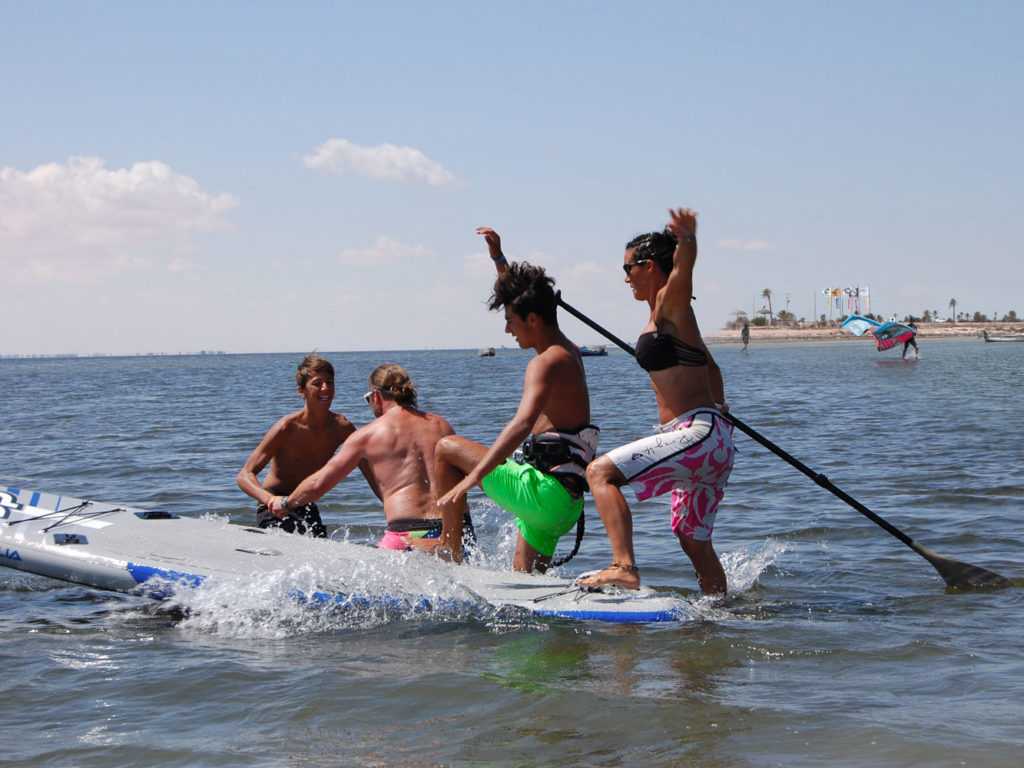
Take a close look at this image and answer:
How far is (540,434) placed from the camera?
6438 mm

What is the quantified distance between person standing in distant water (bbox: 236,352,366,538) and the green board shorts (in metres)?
2.35

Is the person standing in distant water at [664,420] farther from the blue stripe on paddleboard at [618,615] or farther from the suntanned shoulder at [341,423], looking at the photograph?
the suntanned shoulder at [341,423]

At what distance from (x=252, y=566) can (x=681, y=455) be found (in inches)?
114

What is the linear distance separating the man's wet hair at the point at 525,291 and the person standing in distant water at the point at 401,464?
3.70ft

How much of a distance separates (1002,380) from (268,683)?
133 feet

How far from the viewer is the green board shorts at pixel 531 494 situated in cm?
638

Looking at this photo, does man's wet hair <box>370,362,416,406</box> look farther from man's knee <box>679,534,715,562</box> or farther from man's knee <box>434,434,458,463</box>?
man's knee <box>679,534,715,562</box>

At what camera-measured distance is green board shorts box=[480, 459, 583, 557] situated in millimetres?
6375

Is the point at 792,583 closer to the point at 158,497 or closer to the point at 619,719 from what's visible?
the point at 619,719

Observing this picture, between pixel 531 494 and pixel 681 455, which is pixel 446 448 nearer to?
pixel 531 494

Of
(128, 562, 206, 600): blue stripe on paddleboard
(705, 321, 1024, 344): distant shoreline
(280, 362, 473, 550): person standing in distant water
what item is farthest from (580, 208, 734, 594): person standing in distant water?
(705, 321, 1024, 344): distant shoreline

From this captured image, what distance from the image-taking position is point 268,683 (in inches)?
215

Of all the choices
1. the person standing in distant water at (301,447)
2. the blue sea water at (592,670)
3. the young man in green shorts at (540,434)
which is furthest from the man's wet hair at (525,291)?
the person standing in distant water at (301,447)

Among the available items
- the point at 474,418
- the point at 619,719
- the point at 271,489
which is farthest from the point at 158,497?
the point at 474,418
